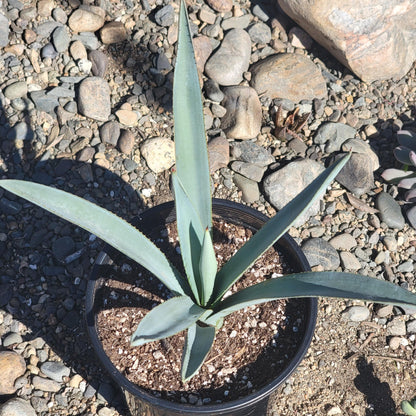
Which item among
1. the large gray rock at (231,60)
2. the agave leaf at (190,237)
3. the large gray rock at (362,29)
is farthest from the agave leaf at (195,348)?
the large gray rock at (362,29)

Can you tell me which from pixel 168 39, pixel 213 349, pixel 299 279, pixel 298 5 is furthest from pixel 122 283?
pixel 298 5

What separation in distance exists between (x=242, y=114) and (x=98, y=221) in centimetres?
126

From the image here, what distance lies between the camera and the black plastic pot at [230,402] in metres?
1.62

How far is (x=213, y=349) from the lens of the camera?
1.87 metres

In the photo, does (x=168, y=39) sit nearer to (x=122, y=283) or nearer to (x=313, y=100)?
(x=313, y=100)

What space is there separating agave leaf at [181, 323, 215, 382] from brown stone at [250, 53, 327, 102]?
1464mm

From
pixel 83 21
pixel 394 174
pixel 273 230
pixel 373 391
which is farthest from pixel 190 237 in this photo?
pixel 83 21

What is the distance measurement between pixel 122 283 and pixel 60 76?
1.11 m

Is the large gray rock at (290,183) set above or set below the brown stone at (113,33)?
below

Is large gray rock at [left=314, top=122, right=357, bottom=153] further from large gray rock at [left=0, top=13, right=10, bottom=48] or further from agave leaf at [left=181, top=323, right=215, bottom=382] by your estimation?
large gray rock at [left=0, top=13, right=10, bottom=48]

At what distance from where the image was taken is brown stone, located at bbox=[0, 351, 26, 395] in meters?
2.03

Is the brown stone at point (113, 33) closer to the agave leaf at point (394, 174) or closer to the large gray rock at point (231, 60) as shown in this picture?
the large gray rock at point (231, 60)

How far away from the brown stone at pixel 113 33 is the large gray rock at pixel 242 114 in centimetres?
57

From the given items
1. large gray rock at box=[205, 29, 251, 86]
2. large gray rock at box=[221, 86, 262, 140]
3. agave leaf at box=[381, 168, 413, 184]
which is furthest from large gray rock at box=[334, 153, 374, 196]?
large gray rock at box=[205, 29, 251, 86]
